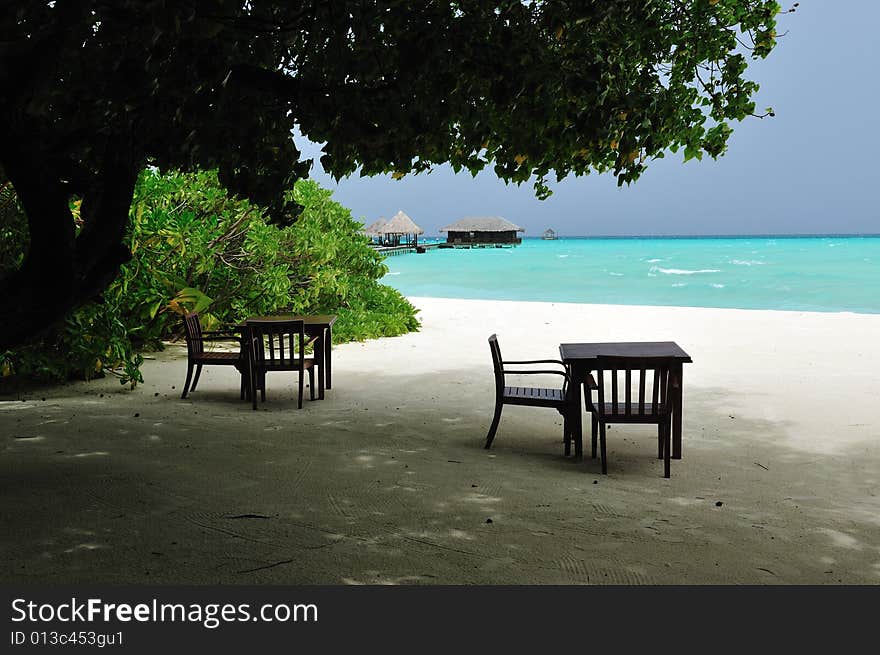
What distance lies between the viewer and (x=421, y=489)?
5242 mm

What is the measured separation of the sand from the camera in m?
3.86

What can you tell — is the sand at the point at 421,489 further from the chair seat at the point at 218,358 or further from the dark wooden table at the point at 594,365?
the chair seat at the point at 218,358

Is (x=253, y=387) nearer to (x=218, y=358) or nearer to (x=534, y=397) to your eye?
(x=218, y=358)

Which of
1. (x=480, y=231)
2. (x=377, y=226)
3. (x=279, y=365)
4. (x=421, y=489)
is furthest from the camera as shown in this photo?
(x=480, y=231)

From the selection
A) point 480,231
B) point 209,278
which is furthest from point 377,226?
point 209,278

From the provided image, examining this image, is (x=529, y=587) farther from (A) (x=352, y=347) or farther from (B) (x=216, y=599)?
(A) (x=352, y=347)

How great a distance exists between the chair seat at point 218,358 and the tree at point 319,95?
1974 mm

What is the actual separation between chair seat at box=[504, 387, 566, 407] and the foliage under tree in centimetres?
279

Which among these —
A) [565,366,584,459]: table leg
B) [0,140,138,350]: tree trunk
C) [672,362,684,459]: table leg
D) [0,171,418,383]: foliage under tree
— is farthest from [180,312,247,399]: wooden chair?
[672,362,684,459]: table leg

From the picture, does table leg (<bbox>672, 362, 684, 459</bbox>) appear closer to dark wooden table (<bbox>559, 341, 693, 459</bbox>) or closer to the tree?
dark wooden table (<bbox>559, 341, 693, 459</bbox>)

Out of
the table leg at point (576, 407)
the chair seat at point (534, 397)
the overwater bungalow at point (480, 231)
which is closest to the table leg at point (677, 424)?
the table leg at point (576, 407)

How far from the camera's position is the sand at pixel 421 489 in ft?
12.7

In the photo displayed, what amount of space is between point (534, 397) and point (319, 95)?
298 cm

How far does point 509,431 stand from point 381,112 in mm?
3220
